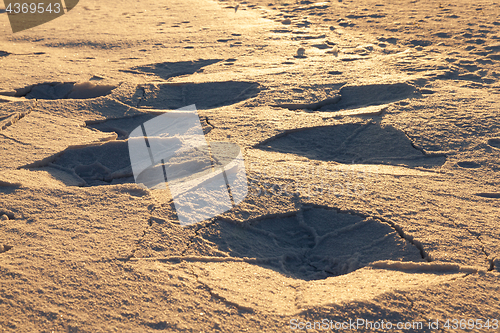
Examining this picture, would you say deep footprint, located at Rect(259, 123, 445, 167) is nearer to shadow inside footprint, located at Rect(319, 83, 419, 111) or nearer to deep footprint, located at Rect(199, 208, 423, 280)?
shadow inside footprint, located at Rect(319, 83, 419, 111)

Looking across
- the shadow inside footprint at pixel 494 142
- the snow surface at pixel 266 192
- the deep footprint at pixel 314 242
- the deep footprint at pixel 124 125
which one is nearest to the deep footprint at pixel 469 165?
the snow surface at pixel 266 192

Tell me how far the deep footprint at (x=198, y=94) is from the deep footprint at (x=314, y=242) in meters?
1.31

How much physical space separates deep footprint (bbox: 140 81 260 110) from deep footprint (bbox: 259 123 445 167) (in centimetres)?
70

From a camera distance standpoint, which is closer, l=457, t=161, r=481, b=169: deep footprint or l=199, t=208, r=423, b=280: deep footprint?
l=199, t=208, r=423, b=280: deep footprint

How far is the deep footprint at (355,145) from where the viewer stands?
2014 millimetres

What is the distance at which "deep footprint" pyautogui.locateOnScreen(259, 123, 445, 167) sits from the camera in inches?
79.3

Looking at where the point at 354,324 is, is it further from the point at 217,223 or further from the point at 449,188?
the point at 449,188

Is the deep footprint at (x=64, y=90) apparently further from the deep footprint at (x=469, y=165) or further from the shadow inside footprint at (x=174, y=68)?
the deep footprint at (x=469, y=165)

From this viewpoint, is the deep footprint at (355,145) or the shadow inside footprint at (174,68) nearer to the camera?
the deep footprint at (355,145)

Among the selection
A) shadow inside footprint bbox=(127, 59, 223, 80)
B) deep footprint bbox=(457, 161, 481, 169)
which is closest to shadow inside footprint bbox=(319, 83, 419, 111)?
deep footprint bbox=(457, 161, 481, 169)

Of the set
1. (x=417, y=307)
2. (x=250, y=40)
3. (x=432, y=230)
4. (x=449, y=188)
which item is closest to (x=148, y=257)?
(x=417, y=307)

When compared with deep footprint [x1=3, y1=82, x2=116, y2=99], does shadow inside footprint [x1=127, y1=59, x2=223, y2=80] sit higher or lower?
higher

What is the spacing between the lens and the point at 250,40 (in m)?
4.21

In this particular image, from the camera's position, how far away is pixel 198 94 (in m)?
2.80
